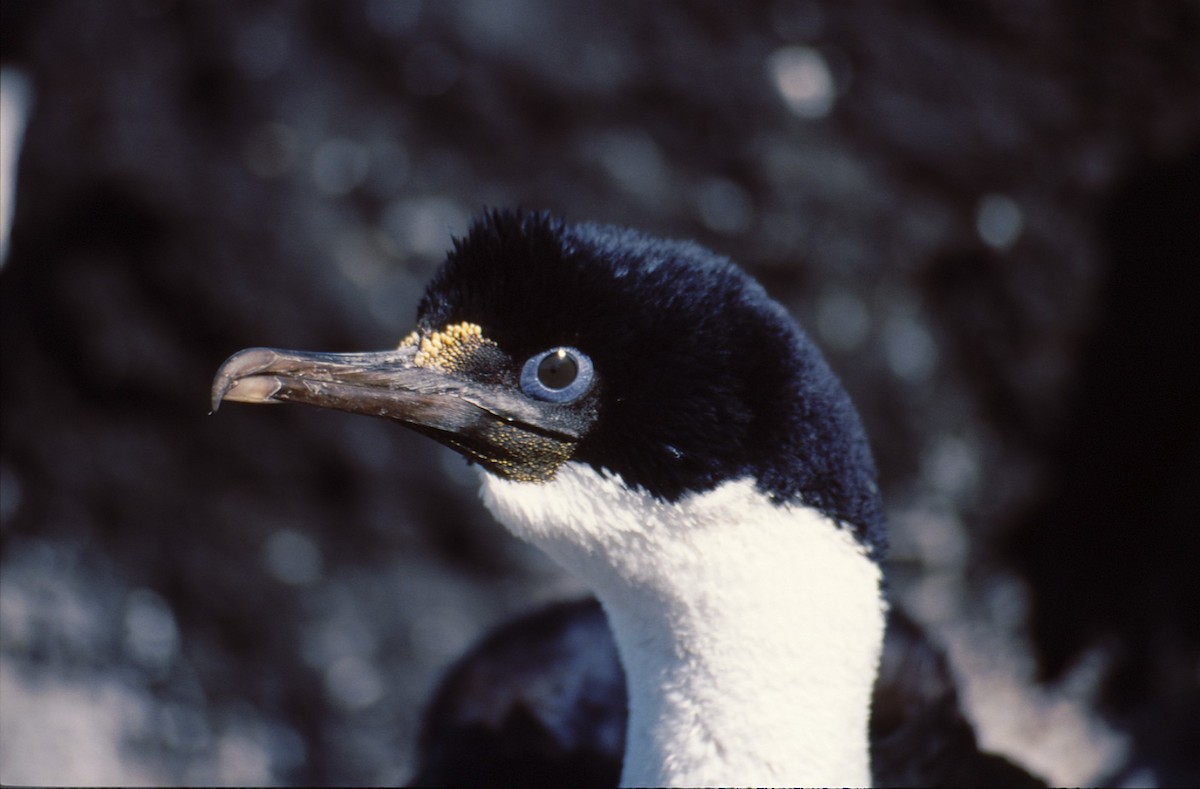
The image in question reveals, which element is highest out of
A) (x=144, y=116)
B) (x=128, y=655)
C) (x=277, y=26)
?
(x=277, y=26)

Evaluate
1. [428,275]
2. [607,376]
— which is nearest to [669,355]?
[607,376]

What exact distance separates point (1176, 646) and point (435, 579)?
2.17 metres

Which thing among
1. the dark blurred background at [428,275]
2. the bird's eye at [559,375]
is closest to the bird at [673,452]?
the bird's eye at [559,375]

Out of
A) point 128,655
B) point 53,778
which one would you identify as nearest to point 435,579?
point 128,655

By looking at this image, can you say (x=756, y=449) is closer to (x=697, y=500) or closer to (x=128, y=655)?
(x=697, y=500)

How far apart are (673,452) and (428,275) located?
2121 millimetres

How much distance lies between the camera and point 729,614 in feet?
5.48

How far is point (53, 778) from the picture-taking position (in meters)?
3.51

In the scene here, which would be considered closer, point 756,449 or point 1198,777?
point 756,449

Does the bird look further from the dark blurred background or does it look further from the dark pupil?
the dark blurred background

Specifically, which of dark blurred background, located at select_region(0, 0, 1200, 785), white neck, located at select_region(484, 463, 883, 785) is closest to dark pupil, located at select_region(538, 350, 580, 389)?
white neck, located at select_region(484, 463, 883, 785)

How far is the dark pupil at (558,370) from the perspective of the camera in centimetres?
165

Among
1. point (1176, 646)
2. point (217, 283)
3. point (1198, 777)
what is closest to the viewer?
point (1198, 777)

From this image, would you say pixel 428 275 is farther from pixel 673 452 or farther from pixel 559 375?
pixel 673 452
